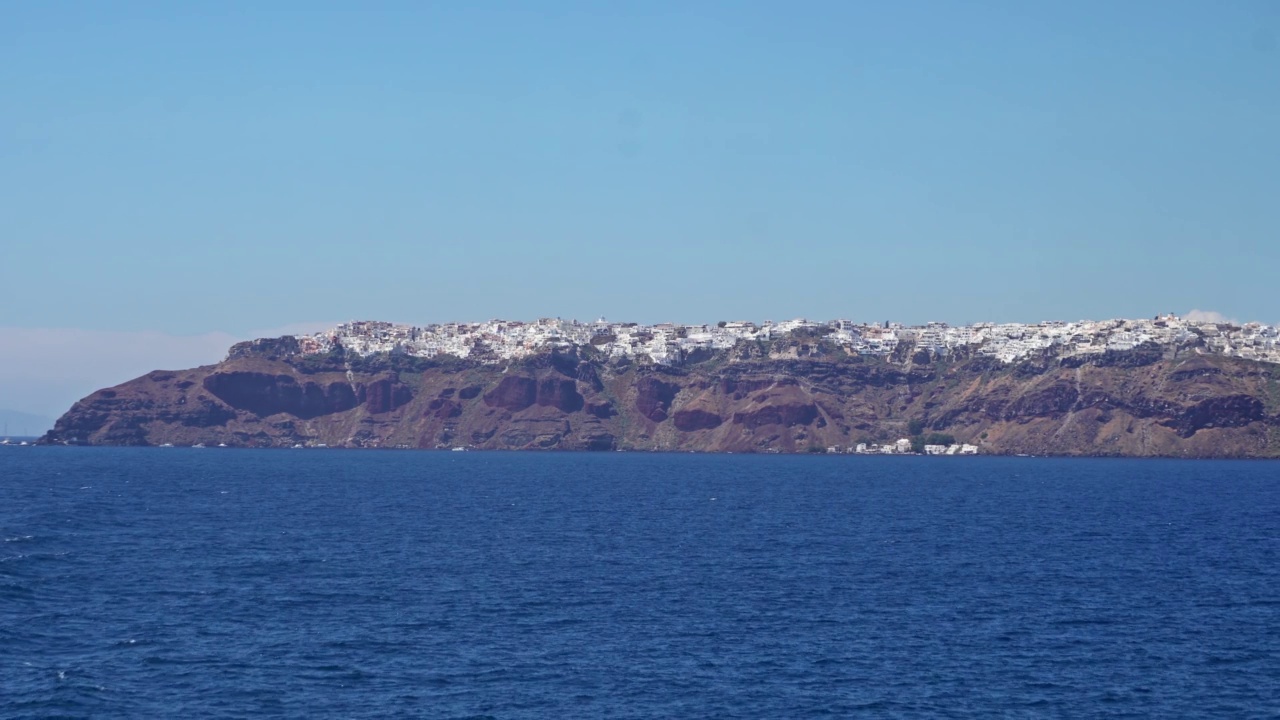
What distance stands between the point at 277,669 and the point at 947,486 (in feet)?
431

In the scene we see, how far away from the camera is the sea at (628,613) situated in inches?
1918

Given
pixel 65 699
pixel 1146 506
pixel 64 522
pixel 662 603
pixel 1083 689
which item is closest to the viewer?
pixel 65 699

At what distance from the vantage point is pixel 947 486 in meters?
170

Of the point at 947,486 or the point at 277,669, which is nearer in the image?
the point at 277,669

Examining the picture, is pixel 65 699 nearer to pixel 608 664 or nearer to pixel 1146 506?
pixel 608 664

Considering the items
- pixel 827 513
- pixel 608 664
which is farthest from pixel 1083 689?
pixel 827 513

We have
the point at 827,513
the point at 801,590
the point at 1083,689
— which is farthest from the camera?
the point at 827,513

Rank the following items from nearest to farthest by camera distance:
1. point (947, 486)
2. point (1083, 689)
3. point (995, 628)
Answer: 1. point (1083, 689)
2. point (995, 628)
3. point (947, 486)

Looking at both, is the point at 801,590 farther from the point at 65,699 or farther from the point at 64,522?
the point at 64,522

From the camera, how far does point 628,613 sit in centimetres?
6431

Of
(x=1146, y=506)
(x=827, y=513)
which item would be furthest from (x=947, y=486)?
(x=827, y=513)

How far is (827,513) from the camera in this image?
4771 inches

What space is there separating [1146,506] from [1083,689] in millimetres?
89110

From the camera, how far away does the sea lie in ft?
160
